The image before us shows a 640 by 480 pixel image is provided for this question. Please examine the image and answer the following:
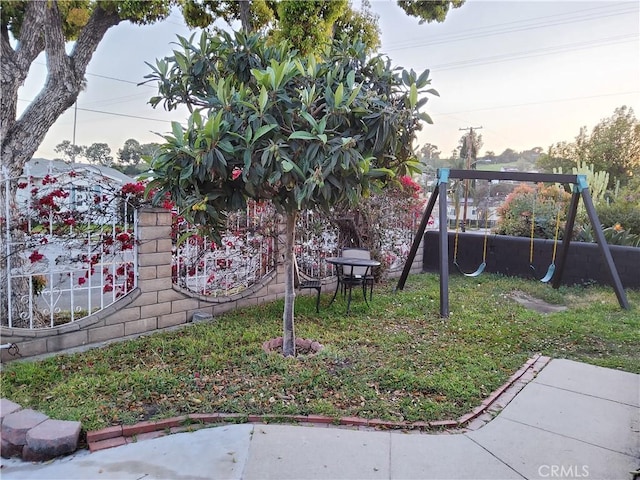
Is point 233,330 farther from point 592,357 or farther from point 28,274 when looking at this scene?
point 592,357

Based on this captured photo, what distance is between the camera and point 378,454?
2.46 m

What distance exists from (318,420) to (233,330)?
82.1 inches

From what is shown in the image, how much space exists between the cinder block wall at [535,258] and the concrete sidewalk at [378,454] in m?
4.89

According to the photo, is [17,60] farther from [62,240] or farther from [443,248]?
[443,248]

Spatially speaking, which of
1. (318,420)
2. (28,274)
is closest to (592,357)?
(318,420)

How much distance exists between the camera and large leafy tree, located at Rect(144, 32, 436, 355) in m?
3.08

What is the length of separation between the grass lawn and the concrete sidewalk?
0.83 ft

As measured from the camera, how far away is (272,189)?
3.55 m

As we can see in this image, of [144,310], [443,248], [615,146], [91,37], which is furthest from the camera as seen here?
[615,146]

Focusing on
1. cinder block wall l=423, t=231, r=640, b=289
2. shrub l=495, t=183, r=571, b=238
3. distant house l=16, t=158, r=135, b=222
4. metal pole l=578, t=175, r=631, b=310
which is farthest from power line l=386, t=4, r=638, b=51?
distant house l=16, t=158, r=135, b=222

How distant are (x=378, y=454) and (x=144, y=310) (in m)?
3.13

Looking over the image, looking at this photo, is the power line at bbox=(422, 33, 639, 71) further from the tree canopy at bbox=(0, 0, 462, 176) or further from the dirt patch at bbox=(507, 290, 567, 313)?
the tree canopy at bbox=(0, 0, 462, 176)

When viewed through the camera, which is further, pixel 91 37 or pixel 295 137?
pixel 91 37

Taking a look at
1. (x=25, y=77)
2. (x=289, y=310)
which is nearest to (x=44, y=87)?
(x=25, y=77)
